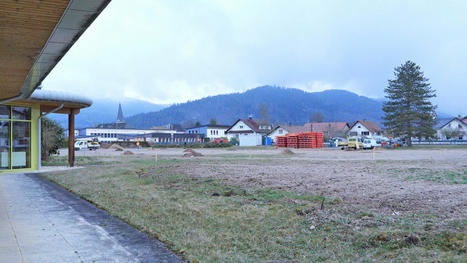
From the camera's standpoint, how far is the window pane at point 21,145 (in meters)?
17.6

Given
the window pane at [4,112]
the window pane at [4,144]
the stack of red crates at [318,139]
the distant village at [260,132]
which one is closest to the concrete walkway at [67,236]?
the window pane at [4,144]

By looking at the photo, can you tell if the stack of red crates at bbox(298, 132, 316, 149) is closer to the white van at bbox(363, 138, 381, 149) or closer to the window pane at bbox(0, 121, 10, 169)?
the white van at bbox(363, 138, 381, 149)

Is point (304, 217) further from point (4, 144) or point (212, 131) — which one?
point (212, 131)

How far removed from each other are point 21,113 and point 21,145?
152cm

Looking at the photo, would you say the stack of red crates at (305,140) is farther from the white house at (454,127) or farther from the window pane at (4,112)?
the window pane at (4,112)

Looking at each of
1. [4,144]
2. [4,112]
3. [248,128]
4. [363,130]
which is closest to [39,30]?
[4,112]

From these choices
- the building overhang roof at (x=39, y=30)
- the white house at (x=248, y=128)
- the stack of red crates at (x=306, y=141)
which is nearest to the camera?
the building overhang roof at (x=39, y=30)

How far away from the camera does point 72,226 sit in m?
6.78

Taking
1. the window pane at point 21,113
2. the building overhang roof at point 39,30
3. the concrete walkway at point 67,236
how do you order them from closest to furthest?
1. the building overhang roof at point 39,30
2. the concrete walkway at point 67,236
3. the window pane at point 21,113

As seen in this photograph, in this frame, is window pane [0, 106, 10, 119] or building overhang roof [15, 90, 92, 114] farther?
window pane [0, 106, 10, 119]

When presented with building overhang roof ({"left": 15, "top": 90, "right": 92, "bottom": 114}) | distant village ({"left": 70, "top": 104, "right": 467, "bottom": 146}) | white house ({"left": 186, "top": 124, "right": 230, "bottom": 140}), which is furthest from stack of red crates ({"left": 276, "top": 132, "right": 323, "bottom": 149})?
white house ({"left": 186, "top": 124, "right": 230, "bottom": 140})

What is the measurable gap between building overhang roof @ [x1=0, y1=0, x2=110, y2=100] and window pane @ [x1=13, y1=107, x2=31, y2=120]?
10783 mm

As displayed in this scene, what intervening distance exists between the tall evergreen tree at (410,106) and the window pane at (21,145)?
49.4 metres

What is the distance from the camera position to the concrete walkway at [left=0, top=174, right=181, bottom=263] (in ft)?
16.5
